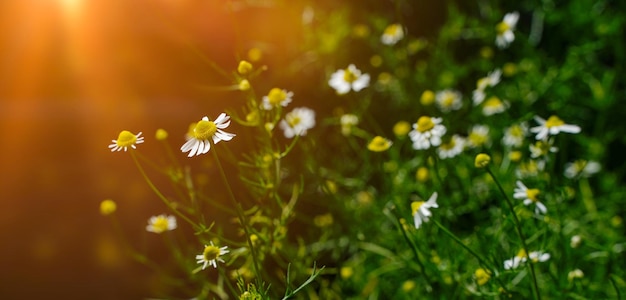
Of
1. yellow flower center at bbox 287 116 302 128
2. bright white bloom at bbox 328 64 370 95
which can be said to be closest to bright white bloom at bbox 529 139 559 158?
bright white bloom at bbox 328 64 370 95

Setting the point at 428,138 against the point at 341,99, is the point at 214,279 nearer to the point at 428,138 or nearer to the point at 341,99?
the point at 341,99

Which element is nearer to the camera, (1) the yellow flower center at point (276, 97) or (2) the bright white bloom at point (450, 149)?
(1) the yellow flower center at point (276, 97)

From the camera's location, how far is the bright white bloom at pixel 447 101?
2.09 metres

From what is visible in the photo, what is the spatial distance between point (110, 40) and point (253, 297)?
1.88m

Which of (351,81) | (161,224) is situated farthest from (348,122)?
(161,224)

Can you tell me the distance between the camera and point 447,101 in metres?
2.10

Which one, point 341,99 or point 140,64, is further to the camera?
point 140,64

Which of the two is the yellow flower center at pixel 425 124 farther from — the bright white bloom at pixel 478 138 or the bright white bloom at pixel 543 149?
the bright white bloom at pixel 478 138

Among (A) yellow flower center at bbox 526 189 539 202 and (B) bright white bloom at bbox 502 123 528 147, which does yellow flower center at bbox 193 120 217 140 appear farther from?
(B) bright white bloom at bbox 502 123 528 147

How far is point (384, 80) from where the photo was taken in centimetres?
226

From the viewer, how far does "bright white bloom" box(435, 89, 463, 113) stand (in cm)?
209

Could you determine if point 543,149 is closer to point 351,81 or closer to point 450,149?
point 450,149

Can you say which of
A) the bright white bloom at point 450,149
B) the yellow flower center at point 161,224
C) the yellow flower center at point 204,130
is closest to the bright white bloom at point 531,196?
the bright white bloom at point 450,149

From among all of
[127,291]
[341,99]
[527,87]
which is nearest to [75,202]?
[127,291]
